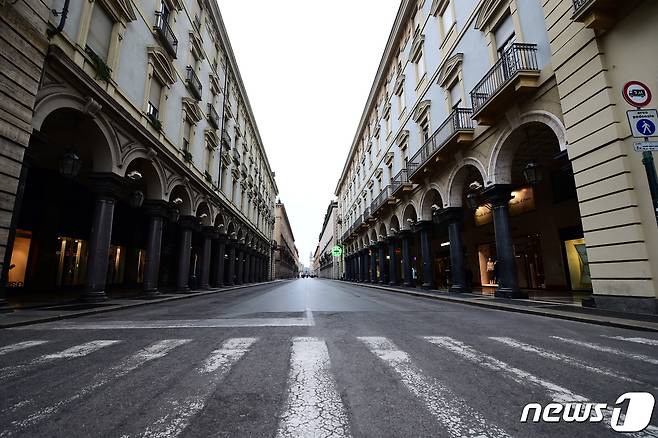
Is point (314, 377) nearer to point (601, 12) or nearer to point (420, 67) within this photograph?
point (601, 12)

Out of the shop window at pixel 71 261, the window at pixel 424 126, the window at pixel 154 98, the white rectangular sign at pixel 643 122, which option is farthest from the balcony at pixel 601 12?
the shop window at pixel 71 261

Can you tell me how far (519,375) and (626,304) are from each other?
246 inches

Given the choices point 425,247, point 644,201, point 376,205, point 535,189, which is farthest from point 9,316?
point 376,205

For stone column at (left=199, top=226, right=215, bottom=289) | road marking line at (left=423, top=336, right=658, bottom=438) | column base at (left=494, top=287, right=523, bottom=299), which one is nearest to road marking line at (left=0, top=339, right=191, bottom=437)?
road marking line at (left=423, top=336, right=658, bottom=438)

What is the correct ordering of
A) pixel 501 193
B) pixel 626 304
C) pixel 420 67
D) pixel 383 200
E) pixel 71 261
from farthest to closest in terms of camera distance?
pixel 383 200 → pixel 420 67 → pixel 71 261 → pixel 501 193 → pixel 626 304

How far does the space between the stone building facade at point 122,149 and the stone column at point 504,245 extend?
1386 centimetres

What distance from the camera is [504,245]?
11.8 meters

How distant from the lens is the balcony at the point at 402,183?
21.0 metres

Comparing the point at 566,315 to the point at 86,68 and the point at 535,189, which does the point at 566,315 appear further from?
the point at 86,68

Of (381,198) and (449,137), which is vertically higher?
(381,198)

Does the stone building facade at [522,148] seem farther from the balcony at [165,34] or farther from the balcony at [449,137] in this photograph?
the balcony at [165,34]

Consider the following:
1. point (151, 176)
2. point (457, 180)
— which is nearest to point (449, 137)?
point (457, 180)

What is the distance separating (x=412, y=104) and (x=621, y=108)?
52.1 ft

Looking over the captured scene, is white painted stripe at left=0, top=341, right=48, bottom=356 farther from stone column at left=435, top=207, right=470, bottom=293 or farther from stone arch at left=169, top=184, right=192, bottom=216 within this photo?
stone column at left=435, top=207, right=470, bottom=293
